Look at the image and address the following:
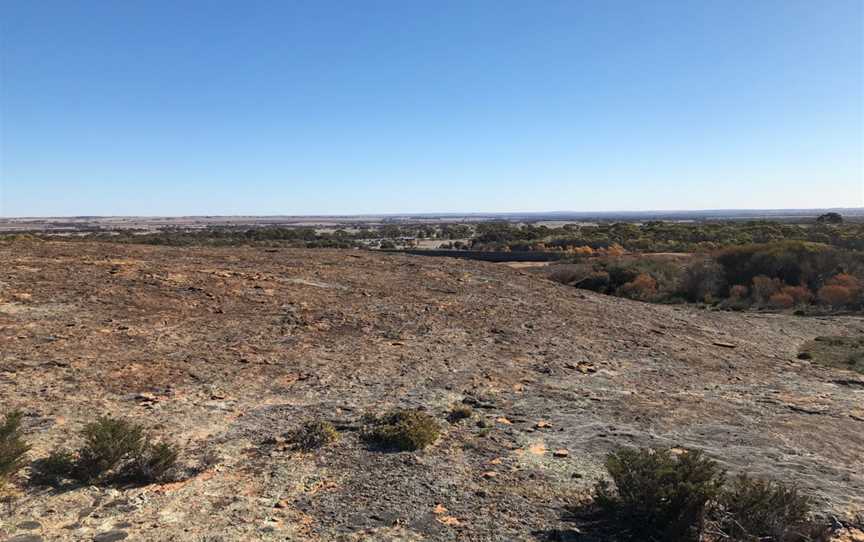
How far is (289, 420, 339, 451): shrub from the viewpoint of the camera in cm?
669

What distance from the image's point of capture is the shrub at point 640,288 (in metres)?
25.5

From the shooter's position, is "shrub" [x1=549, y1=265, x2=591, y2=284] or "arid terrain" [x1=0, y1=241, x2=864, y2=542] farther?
"shrub" [x1=549, y1=265, x2=591, y2=284]

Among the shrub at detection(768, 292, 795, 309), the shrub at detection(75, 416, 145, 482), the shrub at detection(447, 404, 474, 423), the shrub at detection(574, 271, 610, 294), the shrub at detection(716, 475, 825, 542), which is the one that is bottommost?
the shrub at detection(768, 292, 795, 309)

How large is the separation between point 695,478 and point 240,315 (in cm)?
1008

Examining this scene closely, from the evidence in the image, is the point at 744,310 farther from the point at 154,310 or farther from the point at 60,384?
the point at 60,384

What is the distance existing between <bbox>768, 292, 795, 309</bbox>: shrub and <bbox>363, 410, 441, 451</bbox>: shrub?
20.6m

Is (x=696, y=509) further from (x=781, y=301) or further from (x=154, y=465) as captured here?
(x=781, y=301)

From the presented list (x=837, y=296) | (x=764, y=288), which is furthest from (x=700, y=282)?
(x=837, y=296)

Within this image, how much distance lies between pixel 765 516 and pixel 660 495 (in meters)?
0.88

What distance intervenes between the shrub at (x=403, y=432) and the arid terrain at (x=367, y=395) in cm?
15

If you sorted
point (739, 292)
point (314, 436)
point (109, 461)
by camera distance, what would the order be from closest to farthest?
point (109, 461)
point (314, 436)
point (739, 292)

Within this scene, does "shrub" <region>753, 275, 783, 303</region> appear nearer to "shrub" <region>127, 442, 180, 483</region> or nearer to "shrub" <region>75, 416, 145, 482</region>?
"shrub" <region>127, 442, 180, 483</region>

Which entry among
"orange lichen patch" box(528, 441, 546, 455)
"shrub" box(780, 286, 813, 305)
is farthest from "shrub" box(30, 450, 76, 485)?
"shrub" box(780, 286, 813, 305)

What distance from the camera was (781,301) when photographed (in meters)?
23.1
